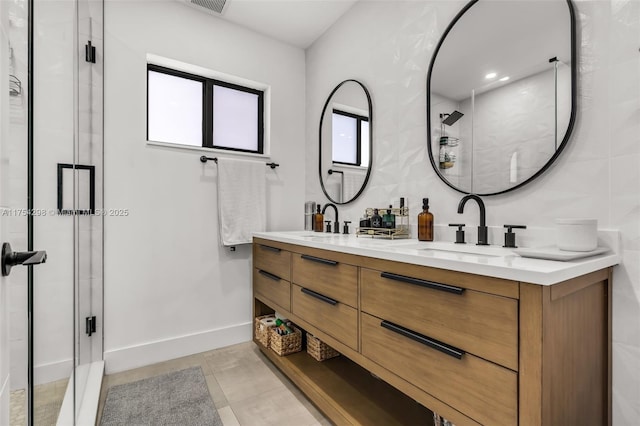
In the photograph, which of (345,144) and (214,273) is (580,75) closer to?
(345,144)

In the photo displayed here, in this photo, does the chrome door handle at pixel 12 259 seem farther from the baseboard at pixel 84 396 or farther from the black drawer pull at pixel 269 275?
the black drawer pull at pixel 269 275

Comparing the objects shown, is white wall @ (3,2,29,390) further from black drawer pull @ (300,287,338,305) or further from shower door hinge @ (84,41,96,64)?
shower door hinge @ (84,41,96,64)

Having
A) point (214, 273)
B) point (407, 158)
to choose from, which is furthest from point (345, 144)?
point (214, 273)

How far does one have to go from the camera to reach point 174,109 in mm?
2375

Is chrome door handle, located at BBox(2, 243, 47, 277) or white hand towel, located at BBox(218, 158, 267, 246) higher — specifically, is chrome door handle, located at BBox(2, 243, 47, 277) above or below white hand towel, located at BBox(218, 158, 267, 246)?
below

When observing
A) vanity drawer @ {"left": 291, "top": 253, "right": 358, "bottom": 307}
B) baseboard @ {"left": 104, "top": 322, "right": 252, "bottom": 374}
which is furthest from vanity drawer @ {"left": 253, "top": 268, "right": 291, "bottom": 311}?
baseboard @ {"left": 104, "top": 322, "right": 252, "bottom": 374}

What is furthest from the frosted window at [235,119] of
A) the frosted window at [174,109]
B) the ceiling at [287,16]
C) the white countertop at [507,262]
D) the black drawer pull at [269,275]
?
the white countertop at [507,262]

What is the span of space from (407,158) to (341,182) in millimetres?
640

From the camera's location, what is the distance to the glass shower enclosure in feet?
2.42

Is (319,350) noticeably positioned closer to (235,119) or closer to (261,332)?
(261,332)

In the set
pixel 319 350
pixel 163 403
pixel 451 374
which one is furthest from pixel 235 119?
pixel 451 374

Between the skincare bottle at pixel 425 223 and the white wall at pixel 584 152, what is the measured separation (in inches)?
3.0

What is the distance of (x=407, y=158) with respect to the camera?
1.83 m

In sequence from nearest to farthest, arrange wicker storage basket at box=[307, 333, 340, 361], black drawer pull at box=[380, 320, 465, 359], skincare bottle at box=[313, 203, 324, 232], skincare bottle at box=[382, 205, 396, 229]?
black drawer pull at box=[380, 320, 465, 359]
skincare bottle at box=[382, 205, 396, 229]
wicker storage basket at box=[307, 333, 340, 361]
skincare bottle at box=[313, 203, 324, 232]
